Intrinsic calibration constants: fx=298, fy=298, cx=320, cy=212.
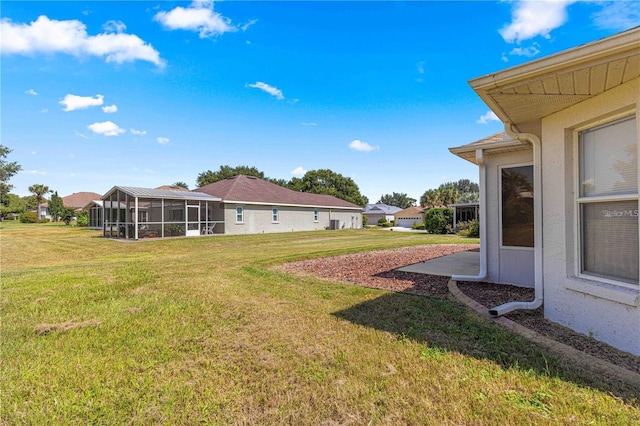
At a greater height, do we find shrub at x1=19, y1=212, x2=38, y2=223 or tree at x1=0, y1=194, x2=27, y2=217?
tree at x1=0, y1=194, x2=27, y2=217

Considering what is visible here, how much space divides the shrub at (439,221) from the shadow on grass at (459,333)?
2313 centimetres

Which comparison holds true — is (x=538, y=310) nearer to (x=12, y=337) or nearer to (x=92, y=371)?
(x=92, y=371)

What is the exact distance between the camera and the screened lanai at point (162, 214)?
1983 centimetres

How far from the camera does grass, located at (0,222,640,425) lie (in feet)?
7.25

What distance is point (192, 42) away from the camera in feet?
42.4

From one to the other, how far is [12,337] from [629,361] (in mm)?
6750


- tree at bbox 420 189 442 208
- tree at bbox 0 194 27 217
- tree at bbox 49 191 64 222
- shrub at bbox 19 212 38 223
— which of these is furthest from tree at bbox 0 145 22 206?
tree at bbox 420 189 442 208

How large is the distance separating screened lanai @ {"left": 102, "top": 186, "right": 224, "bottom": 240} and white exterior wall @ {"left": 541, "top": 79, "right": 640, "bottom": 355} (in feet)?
67.5

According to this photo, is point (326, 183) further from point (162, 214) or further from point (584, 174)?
point (584, 174)

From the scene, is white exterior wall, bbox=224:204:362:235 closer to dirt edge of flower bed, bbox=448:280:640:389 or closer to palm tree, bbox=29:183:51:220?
dirt edge of flower bed, bbox=448:280:640:389

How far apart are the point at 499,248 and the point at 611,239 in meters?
2.92

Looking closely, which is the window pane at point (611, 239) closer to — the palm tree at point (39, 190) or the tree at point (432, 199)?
the tree at point (432, 199)

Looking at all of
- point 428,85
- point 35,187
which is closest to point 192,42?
point 428,85

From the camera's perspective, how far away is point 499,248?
623 centimetres
